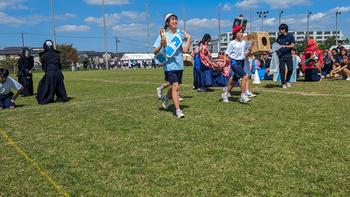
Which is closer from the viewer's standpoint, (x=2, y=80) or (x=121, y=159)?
(x=121, y=159)

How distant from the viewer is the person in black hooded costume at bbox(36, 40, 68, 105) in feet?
33.8

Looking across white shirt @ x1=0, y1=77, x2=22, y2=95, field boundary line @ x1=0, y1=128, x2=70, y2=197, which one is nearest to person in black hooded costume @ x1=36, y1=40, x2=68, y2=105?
white shirt @ x1=0, y1=77, x2=22, y2=95

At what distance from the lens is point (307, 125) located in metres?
5.52

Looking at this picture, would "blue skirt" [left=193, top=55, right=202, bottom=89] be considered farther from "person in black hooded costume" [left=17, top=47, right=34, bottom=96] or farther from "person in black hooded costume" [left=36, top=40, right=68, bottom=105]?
"person in black hooded costume" [left=17, top=47, right=34, bottom=96]

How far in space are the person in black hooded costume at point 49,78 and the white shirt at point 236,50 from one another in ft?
16.9

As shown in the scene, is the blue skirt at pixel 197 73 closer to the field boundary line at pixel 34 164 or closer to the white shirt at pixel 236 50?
the white shirt at pixel 236 50

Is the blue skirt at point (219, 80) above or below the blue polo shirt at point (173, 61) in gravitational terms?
below

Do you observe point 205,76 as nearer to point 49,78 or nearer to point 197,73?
point 197,73

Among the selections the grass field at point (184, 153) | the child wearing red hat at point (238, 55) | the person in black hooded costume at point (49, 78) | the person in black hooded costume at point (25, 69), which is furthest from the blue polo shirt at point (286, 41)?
the person in black hooded costume at point (25, 69)

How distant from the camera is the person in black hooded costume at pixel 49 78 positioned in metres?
10.3

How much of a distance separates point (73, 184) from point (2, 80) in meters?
6.83

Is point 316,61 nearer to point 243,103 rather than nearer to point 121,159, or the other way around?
point 243,103

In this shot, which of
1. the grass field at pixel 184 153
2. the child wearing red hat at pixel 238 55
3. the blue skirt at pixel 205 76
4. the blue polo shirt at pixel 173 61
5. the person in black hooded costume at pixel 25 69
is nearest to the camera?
the grass field at pixel 184 153

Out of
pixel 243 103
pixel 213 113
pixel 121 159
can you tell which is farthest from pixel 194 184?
pixel 243 103
